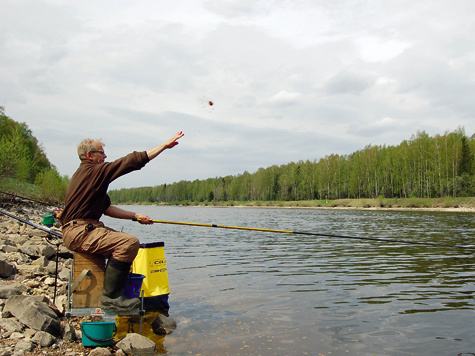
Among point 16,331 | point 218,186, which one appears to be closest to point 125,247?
point 16,331

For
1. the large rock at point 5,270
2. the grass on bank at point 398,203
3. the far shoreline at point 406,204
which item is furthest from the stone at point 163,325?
the grass on bank at point 398,203

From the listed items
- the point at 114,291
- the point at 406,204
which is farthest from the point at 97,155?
the point at 406,204

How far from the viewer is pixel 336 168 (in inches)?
4289

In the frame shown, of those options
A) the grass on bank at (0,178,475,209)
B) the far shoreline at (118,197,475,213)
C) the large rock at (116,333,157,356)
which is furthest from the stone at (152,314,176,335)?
the far shoreline at (118,197,475,213)

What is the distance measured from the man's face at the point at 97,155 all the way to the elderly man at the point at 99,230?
0.03 metres

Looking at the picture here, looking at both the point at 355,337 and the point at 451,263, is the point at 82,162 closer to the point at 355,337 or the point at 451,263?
the point at 355,337

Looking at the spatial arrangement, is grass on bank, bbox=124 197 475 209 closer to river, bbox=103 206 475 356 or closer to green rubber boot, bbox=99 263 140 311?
river, bbox=103 206 475 356

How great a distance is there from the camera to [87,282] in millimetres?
5473

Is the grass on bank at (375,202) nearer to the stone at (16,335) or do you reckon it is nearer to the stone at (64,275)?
the stone at (64,275)

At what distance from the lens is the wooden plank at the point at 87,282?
5459 mm

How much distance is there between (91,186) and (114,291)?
4.89 feet

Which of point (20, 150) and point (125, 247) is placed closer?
point (125, 247)

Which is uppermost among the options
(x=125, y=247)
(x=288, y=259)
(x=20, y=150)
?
(x=20, y=150)

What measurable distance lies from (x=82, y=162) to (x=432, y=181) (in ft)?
284
